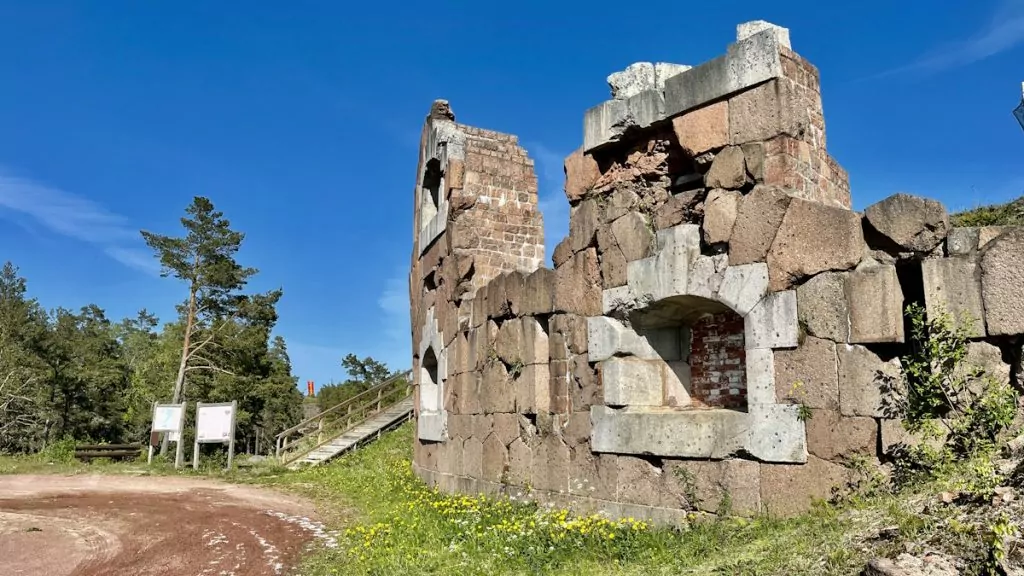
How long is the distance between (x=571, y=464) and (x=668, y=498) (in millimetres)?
1287

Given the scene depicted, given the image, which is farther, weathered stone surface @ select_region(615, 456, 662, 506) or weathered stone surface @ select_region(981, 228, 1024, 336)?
weathered stone surface @ select_region(615, 456, 662, 506)

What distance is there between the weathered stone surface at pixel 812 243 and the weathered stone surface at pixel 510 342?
3.30m

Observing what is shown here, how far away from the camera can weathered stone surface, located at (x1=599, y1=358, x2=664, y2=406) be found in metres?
6.66

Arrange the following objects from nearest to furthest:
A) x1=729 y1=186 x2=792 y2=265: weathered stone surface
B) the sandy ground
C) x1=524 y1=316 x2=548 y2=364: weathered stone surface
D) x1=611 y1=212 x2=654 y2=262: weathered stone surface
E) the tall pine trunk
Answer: x1=729 y1=186 x2=792 y2=265: weathered stone surface → the sandy ground → x1=611 y1=212 x2=654 y2=262: weathered stone surface → x1=524 y1=316 x2=548 y2=364: weathered stone surface → the tall pine trunk

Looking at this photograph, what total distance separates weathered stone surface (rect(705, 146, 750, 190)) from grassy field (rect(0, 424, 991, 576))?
2.62 metres

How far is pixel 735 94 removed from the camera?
20.1ft

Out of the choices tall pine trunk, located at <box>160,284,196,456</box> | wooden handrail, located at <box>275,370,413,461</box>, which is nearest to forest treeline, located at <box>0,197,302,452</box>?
tall pine trunk, located at <box>160,284,196,456</box>

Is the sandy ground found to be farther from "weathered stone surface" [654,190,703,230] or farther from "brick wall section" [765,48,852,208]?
"brick wall section" [765,48,852,208]

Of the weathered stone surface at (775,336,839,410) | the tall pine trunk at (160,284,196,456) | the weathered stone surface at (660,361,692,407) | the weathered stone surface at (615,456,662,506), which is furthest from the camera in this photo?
the tall pine trunk at (160,284,196,456)

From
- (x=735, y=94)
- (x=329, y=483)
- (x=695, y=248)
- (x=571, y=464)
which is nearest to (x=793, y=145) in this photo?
(x=735, y=94)

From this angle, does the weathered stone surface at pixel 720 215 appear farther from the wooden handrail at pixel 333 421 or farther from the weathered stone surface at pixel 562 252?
the wooden handrail at pixel 333 421

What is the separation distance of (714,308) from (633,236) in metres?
0.99

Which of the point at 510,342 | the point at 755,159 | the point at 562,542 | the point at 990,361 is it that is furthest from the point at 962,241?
the point at 510,342

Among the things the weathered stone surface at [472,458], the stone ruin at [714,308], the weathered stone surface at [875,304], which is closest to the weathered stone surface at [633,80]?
the stone ruin at [714,308]
